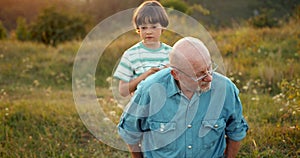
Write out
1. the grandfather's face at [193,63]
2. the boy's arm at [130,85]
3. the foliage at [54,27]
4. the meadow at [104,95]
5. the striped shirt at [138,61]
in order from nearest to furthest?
the grandfather's face at [193,63]
the boy's arm at [130,85]
the striped shirt at [138,61]
the meadow at [104,95]
the foliage at [54,27]

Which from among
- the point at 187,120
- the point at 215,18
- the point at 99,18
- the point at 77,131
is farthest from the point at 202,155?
the point at 99,18

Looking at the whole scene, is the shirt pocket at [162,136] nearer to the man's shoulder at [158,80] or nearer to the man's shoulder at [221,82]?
the man's shoulder at [158,80]

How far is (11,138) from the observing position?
163 inches

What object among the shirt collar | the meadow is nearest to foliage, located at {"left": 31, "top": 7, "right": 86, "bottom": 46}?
the meadow

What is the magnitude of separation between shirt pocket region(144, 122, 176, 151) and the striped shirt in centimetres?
70

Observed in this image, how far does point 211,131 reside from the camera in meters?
2.49

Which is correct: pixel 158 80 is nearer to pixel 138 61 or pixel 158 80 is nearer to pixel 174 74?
pixel 174 74

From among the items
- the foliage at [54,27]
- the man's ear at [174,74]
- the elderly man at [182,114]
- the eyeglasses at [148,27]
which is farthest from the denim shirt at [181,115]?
the foliage at [54,27]

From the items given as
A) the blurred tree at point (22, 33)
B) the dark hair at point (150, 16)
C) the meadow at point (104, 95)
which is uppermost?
the dark hair at point (150, 16)

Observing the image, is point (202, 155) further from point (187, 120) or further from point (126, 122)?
point (126, 122)

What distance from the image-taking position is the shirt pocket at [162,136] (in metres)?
2.48

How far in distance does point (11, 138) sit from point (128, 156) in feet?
4.09

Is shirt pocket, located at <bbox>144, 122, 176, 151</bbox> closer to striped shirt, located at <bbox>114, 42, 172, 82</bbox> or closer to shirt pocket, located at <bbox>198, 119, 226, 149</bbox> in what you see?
shirt pocket, located at <bbox>198, 119, 226, 149</bbox>

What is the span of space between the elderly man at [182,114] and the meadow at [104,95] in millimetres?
1124
